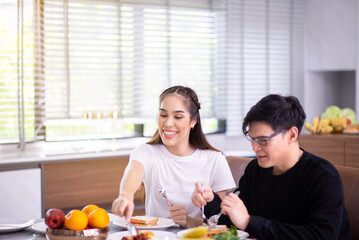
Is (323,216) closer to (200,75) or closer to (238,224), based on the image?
(238,224)

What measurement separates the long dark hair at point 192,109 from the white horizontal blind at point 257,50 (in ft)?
8.11

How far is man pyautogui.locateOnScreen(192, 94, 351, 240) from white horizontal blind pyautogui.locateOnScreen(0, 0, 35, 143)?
2.34 meters

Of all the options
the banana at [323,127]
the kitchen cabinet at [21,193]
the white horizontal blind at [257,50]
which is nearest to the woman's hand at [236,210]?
the kitchen cabinet at [21,193]

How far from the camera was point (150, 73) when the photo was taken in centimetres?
458

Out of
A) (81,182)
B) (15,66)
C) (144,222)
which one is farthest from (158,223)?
(15,66)

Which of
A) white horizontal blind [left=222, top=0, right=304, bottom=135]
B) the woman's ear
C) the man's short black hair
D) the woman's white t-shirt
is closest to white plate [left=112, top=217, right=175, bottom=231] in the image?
the woman's white t-shirt

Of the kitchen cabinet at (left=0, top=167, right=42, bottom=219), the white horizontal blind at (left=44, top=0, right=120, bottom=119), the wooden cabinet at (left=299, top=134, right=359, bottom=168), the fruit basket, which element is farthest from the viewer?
the white horizontal blind at (left=44, top=0, right=120, bottom=119)

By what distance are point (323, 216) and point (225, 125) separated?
3.30 metres

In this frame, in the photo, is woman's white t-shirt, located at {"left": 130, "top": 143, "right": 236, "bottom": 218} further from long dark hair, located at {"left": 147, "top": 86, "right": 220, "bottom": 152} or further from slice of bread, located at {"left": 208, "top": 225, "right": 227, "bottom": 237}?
slice of bread, located at {"left": 208, "top": 225, "right": 227, "bottom": 237}

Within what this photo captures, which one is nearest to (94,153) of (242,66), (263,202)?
(242,66)

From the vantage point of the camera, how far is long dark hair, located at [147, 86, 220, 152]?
2498 millimetres

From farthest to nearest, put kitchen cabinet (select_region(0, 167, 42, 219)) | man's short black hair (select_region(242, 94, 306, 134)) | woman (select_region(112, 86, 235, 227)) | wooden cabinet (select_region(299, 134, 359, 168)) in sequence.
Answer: wooden cabinet (select_region(299, 134, 359, 168)), kitchen cabinet (select_region(0, 167, 42, 219)), woman (select_region(112, 86, 235, 227)), man's short black hair (select_region(242, 94, 306, 134))

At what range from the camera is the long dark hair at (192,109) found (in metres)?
2.50

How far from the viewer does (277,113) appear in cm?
179
